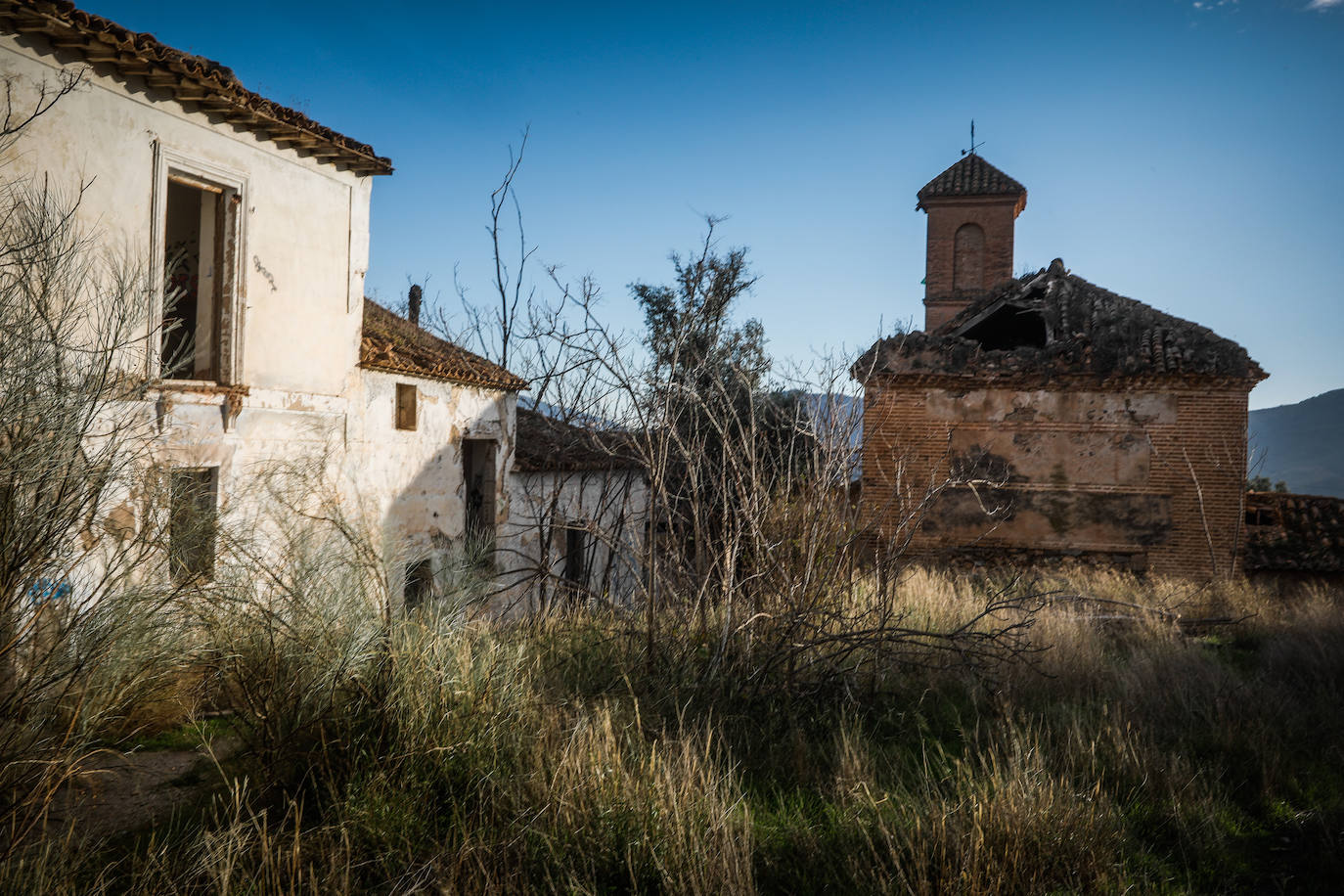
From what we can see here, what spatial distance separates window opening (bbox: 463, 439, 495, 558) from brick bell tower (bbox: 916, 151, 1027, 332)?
13.4 metres

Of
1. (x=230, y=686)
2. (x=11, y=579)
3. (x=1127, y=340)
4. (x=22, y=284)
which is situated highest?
(x=1127, y=340)

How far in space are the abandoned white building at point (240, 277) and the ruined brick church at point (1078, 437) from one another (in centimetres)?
595

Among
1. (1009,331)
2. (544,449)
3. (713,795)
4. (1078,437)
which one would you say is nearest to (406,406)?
(544,449)

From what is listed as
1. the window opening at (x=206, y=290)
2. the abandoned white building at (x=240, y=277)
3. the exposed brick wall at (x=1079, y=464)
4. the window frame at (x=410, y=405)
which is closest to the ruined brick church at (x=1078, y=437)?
the exposed brick wall at (x=1079, y=464)

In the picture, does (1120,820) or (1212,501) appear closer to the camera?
(1120,820)

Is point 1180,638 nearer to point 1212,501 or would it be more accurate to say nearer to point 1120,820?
point 1120,820

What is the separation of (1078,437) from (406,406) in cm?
1022

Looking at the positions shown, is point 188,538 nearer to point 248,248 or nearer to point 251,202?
point 248,248

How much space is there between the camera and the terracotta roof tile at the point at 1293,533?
37.9ft

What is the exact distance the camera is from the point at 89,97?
715cm

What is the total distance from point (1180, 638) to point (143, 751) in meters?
7.92

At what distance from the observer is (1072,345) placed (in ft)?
40.5

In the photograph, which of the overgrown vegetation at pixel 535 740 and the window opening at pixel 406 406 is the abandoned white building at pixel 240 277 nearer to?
the window opening at pixel 406 406

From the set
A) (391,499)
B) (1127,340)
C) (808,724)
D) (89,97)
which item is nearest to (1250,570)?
(1127,340)
